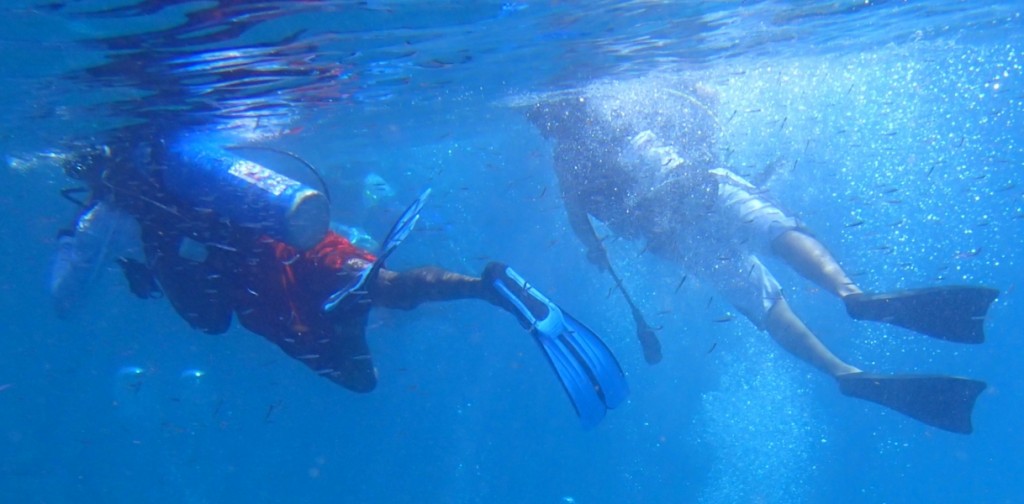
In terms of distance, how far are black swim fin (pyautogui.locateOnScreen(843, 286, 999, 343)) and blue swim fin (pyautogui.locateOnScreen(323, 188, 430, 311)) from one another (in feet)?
15.8

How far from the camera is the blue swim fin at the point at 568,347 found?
546cm

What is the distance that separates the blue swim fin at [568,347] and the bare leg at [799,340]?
3.20 m

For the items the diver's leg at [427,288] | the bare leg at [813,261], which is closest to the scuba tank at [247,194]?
the diver's leg at [427,288]

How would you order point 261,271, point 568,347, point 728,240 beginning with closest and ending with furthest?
1. point 568,347
2. point 261,271
3. point 728,240

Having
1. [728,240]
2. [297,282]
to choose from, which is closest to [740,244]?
[728,240]

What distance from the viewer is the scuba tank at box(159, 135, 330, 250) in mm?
5102

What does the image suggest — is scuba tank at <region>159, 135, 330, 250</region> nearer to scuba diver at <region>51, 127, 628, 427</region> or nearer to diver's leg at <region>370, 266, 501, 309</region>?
scuba diver at <region>51, 127, 628, 427</region>

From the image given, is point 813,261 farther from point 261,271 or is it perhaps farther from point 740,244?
point 261,271

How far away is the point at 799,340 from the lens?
25.4 feet

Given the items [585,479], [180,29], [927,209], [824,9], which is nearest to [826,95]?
[824,9]

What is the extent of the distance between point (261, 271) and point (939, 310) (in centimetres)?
651

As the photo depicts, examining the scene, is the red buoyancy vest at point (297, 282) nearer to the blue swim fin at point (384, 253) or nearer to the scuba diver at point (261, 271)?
the scuba diver at point (261, 271)

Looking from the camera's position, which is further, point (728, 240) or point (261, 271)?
point (728, 240)

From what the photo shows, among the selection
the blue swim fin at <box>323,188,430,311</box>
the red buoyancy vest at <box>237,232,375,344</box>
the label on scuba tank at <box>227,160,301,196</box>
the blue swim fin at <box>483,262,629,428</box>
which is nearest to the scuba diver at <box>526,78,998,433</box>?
the blue swim fin at <box>483,262,629,428</box>
